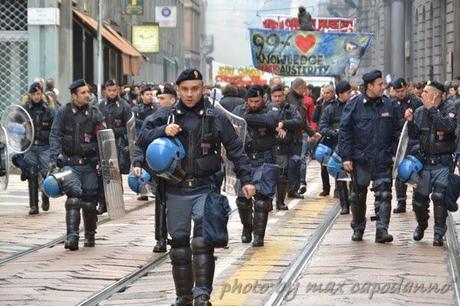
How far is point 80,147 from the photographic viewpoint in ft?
45.4

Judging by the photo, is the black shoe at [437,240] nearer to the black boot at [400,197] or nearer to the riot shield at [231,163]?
the riot shield at [231,163]

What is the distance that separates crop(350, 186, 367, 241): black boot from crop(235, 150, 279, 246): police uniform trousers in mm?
895

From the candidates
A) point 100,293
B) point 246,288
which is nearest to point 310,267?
point 246,288

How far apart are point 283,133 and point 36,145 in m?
4.16

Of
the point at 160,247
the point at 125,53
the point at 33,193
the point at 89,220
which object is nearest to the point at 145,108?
the point at 33,193

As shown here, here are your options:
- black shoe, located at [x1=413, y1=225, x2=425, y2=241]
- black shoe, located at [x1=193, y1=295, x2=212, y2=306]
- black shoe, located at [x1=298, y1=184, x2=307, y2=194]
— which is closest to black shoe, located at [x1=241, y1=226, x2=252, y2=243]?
black shoe, located at [x1=413, y1=225, x2=425, y2=241]

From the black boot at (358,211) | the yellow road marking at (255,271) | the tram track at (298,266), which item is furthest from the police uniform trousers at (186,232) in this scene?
the black boot at (358,211)

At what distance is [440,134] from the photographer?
13266 mm

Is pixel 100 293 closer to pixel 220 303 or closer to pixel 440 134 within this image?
pixel 220 303

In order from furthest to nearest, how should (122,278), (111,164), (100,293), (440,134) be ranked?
1. (111,164)
2. (440,134)
3. (122,278)
4. (100,293)

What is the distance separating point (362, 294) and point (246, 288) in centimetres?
98

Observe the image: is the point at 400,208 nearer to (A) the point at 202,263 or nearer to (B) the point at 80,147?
(B) the point at 80,147

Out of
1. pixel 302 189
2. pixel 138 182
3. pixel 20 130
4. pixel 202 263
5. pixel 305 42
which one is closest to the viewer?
pixel 202 263

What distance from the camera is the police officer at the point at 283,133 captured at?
53.9ft
